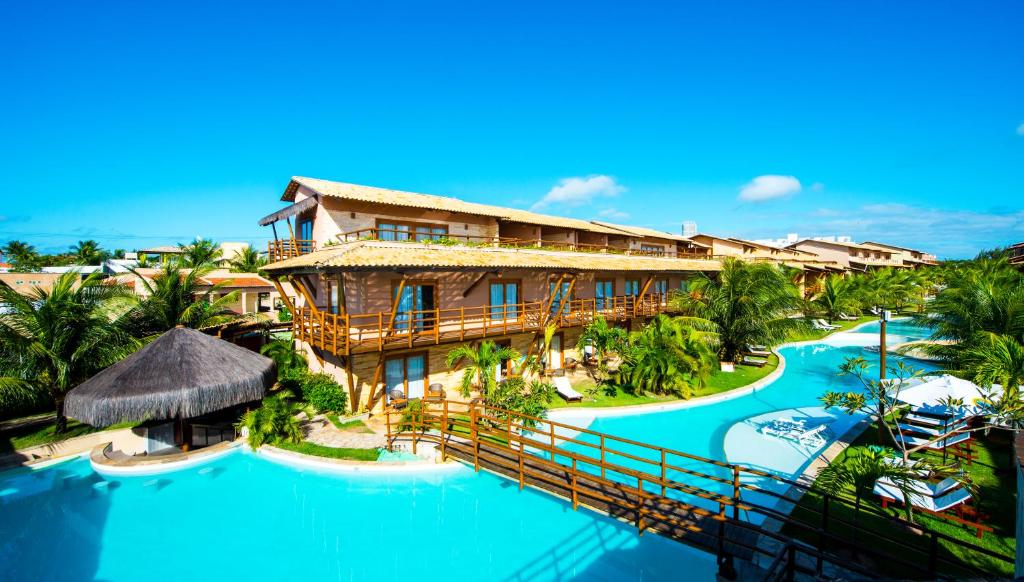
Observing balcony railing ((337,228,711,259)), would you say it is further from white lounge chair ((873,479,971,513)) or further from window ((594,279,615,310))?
white lounge chair ((873,479,971,513))

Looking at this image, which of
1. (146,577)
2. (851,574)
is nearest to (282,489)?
(146,577)

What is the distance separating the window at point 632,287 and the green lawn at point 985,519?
1544cm

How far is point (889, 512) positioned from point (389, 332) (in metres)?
13.2

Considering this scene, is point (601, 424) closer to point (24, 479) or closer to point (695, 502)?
point (695, 502)

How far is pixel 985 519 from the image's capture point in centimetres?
862

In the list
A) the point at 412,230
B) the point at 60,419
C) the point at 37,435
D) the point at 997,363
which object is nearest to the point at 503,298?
the point at 412,230

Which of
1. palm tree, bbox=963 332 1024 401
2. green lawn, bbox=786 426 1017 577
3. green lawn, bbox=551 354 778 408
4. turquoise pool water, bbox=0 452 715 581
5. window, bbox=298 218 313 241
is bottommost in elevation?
turquoise pool water, bbox=0 452 715 581

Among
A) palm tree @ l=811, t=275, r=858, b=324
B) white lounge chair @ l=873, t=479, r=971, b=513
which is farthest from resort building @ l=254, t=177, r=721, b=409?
palm tree @ l=811, t=275, r=858, b=324

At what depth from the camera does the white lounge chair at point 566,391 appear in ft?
54.5

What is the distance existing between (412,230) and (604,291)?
11.3 metres

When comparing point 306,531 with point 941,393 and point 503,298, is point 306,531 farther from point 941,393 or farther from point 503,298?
point 941,393

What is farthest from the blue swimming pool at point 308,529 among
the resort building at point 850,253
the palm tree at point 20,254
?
the palm tree at point 20,254

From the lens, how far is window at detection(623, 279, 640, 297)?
25.9 metres

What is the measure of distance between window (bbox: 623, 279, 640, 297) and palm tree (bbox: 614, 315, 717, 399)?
22.4ft
